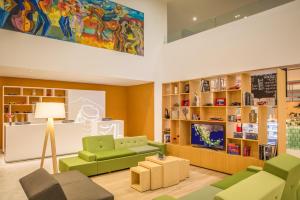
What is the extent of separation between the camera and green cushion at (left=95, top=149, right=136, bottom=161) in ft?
16.1

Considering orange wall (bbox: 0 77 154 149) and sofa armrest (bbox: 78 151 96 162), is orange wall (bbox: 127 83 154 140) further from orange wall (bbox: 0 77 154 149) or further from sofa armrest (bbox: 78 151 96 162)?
sofa armrest (bbox: 78 151 96 162)

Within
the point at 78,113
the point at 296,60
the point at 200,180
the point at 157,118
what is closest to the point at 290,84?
the point at 296,60

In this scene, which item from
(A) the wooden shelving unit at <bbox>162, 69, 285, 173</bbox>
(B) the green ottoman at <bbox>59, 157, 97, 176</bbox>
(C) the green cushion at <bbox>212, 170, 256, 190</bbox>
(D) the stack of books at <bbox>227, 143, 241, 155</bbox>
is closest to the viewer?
(C) the green cushion at <bbox>212, 170, 256, 190</bbox>

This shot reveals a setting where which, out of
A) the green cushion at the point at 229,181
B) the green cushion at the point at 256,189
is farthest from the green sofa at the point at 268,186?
the green cushion at the point at 229,181

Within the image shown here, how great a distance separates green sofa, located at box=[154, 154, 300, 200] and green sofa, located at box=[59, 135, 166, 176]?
8.63ft

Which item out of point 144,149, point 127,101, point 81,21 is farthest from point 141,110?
point 81,21

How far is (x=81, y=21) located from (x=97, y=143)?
350 cm

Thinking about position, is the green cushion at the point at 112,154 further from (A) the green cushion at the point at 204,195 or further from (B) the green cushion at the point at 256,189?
(B) the green cushion at the point at 256,189

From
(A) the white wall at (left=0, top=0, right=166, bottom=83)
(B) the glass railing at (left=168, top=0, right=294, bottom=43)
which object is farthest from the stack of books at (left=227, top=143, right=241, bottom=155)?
(A) the white wall at (left=0, top=0, right=166, bottom=83)

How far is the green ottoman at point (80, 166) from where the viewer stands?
14.7 ft

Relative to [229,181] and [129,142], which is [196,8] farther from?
[229,181]

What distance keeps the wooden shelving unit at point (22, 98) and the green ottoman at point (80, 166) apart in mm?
3749

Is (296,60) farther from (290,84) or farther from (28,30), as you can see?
(28,30)

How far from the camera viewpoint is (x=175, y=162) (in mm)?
4426
